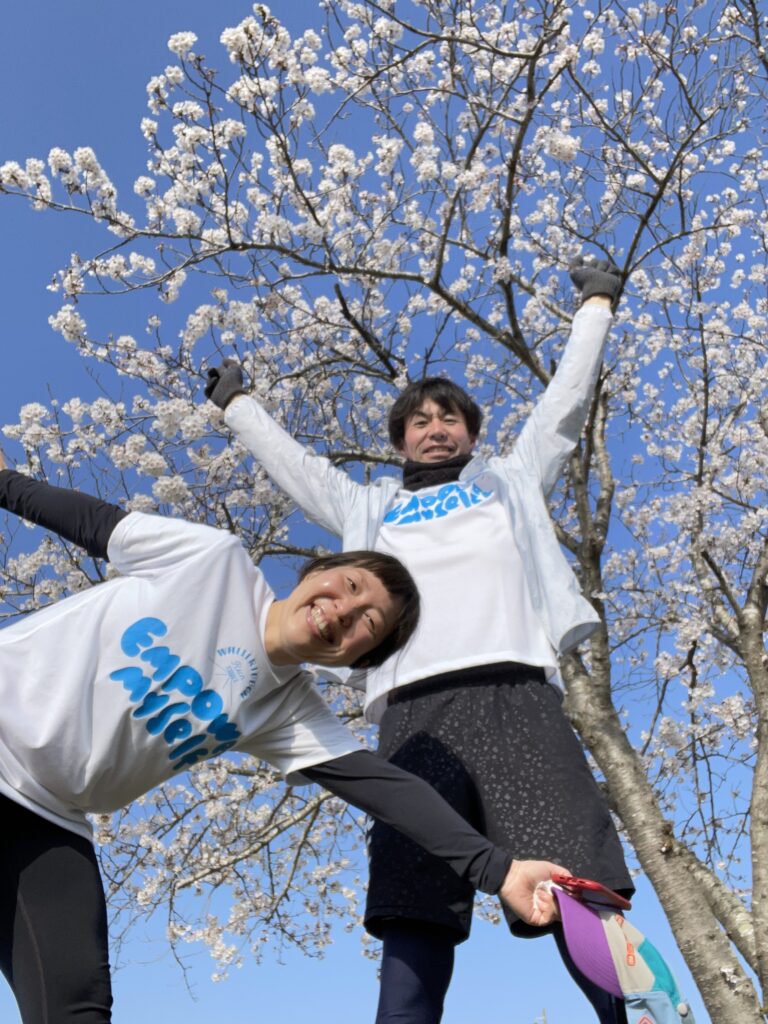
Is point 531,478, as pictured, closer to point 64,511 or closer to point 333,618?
point 333,618

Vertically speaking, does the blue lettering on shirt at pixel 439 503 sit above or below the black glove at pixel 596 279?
below

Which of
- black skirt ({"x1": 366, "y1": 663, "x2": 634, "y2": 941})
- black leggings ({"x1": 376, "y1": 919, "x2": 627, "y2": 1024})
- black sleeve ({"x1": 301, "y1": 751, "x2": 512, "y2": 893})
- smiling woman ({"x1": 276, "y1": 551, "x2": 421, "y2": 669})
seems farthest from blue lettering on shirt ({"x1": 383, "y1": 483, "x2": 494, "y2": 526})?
black leggings ({"x1": 376, "y1": 919, "x2": 627, "y2": 1024})

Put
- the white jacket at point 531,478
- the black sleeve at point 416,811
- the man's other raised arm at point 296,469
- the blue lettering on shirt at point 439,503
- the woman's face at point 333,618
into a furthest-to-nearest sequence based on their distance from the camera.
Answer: the man's other raised arm at point 296,469
the blue lettering on shirt at point 439,503
the white jacket at point 531,478
the woman's face at point 333,618
the black sleeve at point 416,811

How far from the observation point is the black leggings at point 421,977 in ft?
6.52

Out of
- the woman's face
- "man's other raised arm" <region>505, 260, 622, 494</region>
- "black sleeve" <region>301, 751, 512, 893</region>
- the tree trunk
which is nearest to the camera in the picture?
"black sleeve" <region>301, 751, 512, 893</region>

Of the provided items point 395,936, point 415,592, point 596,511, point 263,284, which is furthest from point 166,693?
point 596,511

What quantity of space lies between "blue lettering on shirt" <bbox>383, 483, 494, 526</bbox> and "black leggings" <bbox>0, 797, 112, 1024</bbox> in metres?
1.33

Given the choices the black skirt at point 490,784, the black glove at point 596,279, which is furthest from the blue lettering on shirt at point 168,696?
the black glove at point 596,279

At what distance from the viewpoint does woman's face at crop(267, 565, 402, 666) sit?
184cm

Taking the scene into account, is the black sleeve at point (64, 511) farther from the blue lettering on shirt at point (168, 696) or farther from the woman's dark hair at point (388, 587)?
the woman's dark hair at point (388, 587)

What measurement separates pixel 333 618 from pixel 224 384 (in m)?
1.54

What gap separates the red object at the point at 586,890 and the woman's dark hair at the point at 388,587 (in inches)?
22.2

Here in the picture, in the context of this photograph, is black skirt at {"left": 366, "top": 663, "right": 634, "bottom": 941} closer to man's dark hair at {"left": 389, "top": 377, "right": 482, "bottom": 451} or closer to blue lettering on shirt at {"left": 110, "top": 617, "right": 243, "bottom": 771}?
blue lettering on shirt at {"left": 110, "top": 617, "right": 243, "bottom": 771}

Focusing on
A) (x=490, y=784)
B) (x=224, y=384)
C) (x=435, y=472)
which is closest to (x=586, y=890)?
(x=490, y=784)
